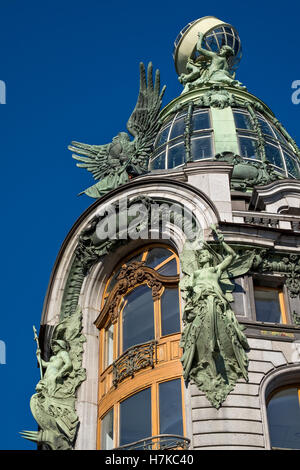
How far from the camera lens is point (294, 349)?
23.1 metres

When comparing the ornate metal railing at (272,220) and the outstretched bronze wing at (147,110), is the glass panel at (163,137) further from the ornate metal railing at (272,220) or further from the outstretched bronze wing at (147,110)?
the ornate metal railing at (272,220)

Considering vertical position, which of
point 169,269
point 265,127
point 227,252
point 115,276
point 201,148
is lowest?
point 227,252

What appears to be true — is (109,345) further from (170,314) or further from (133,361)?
(170,314)

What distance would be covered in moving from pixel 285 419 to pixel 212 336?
10.1 feet

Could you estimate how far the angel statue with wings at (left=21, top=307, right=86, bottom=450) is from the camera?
24000 mm

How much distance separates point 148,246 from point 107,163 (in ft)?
16.0

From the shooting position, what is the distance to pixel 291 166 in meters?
36.9

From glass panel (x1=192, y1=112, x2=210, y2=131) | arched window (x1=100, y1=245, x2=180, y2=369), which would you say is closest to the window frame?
arched window (x1=100, y1=245, x2=180, y2=369)

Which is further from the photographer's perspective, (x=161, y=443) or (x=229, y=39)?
(x=229, y=39)

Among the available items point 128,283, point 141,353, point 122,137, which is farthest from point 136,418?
point 122,137

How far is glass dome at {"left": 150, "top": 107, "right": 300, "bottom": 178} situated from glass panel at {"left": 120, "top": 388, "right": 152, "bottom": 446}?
1362 cm

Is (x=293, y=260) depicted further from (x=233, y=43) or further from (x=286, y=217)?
(x=233, y=43)

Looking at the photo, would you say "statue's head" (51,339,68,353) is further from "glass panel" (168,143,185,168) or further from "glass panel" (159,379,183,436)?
"glass panel" (168,143,185,168)
